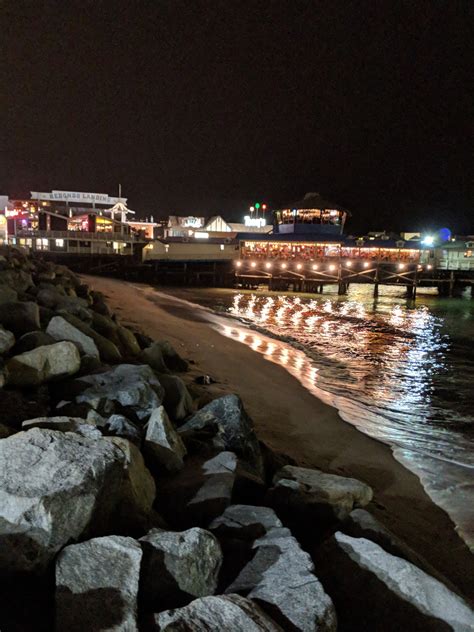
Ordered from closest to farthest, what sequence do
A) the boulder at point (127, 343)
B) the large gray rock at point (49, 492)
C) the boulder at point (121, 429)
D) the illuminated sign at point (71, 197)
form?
the large gray rock at point (49, 492)
the boulder at point (121, 429)
the boulder at point (127, 343)
the illuminated sign at point (71, 197)

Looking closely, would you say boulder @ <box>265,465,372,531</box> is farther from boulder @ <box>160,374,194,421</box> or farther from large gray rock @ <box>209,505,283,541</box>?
boulder @ <box>160,374,194,421</box>

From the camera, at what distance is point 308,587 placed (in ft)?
9.18

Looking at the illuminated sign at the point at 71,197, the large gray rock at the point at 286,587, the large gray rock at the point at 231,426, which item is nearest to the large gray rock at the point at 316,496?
the large gray rock at the point at 231,426

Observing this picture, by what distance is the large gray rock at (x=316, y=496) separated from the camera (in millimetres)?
4289

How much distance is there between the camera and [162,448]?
449 centimetres

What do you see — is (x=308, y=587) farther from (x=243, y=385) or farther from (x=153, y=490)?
(x=243, y=385)

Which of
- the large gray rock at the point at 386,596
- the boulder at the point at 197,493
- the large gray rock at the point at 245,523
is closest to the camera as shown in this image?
the large gray rock at the point at 386,596

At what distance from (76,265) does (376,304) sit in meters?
34.4

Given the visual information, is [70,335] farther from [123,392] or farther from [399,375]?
[399,375]

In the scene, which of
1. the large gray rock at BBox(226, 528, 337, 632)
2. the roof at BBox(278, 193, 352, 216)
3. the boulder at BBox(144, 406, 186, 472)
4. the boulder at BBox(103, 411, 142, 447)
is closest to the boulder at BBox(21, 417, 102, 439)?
the boulder at BBox(103, 411, 142, 447)

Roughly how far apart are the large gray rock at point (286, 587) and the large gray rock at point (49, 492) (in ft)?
3.35

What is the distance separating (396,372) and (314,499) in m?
9.48

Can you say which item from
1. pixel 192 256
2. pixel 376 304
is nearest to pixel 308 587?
pixel 376 304

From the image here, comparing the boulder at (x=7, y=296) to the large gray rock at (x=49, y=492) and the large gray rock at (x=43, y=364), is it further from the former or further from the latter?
the large gray rock at (x=49, y=492)
